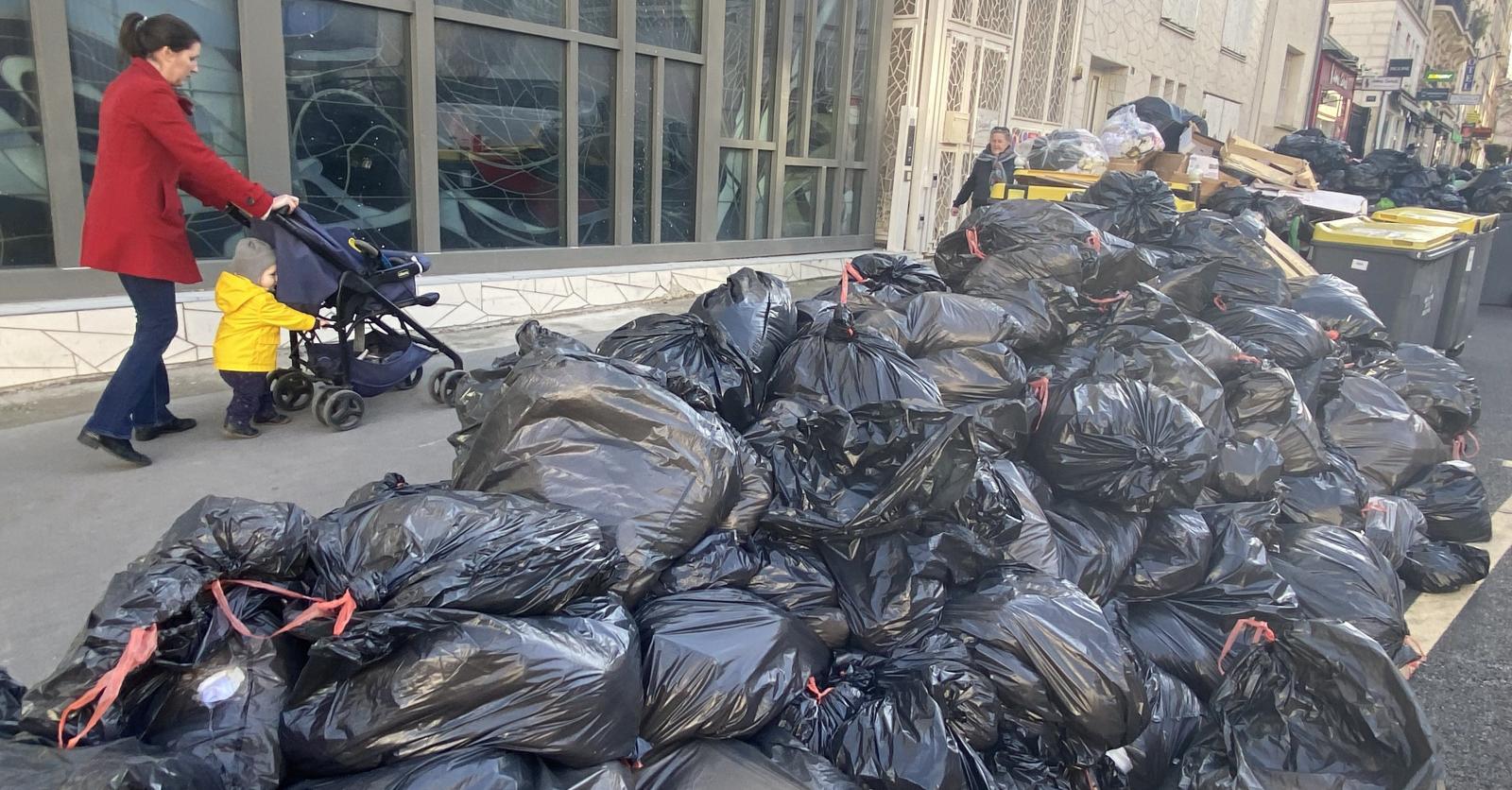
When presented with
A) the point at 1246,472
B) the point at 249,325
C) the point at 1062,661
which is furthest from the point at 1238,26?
the point at 1062,661

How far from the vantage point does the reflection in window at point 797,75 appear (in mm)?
8659

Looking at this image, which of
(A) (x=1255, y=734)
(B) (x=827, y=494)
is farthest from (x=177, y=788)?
(A) (x=1255, y=734)

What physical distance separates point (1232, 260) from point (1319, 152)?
8.35 m

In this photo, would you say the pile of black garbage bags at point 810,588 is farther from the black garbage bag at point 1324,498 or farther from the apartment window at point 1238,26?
the apartment window at point 1238,26

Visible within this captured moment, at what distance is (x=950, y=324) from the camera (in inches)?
129

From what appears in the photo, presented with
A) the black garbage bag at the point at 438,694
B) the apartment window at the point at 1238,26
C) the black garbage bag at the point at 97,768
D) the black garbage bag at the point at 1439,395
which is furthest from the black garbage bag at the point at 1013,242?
the apartment window at the point at 1238,26

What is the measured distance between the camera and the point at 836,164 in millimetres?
9438

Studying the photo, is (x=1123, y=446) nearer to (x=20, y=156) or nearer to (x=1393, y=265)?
(x=1393, y=265)

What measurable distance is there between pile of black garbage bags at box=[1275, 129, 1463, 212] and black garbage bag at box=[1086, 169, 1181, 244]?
755 centimetres

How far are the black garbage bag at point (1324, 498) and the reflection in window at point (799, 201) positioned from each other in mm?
5920

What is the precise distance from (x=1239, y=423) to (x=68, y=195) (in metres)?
5.42

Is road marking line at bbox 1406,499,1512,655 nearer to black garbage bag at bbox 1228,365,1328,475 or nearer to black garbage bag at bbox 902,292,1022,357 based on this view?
black garbage bag at bbox 1228,365,1328,475

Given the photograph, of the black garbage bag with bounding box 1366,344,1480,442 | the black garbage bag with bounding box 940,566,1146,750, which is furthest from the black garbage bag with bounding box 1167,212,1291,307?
the black garbage bag with bounding box 940,566,1146,750

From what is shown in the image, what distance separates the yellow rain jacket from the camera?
385cm
